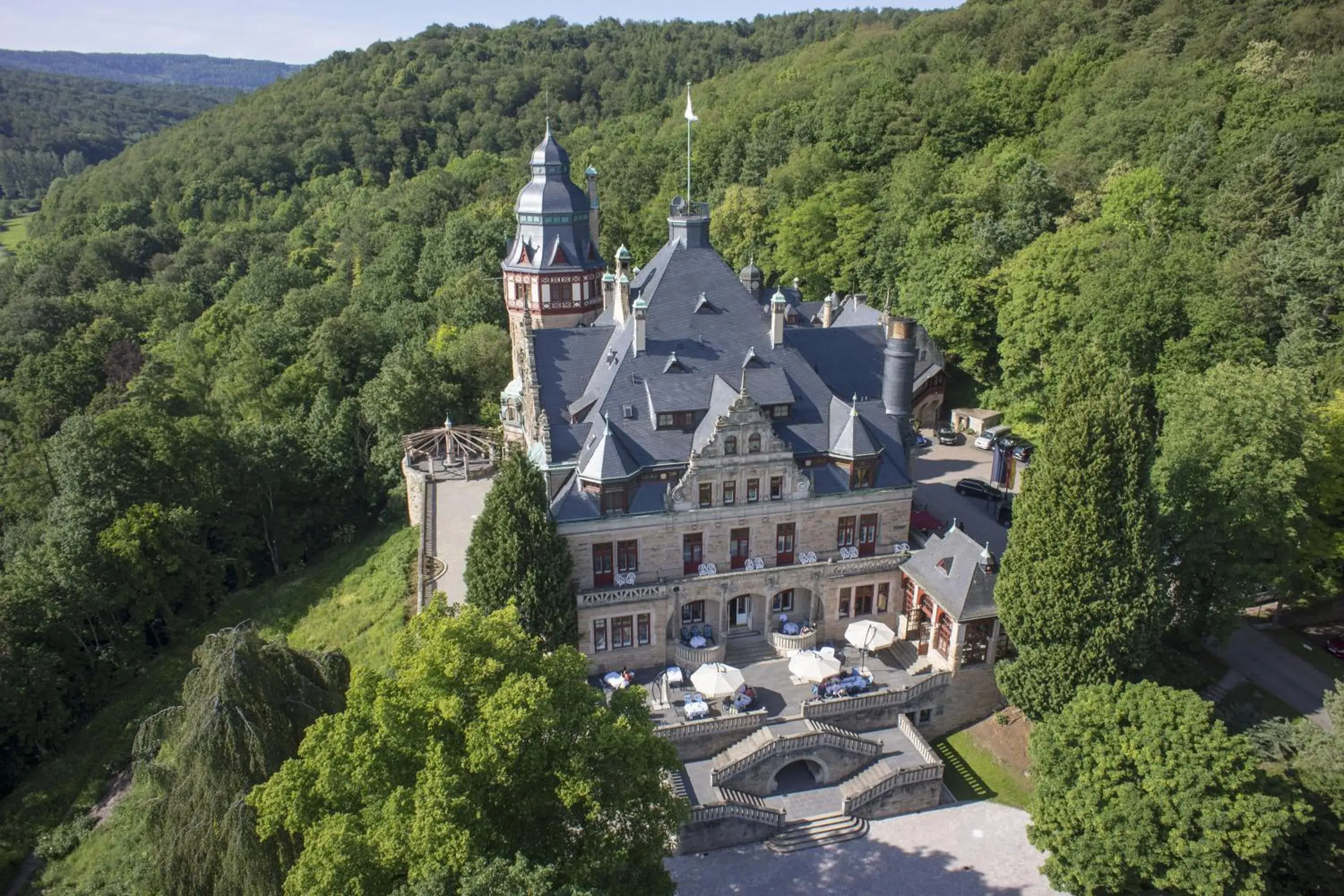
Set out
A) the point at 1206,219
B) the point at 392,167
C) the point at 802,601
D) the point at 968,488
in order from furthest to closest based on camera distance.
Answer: the point at 392,167 < the point at 1206,219 < the point at 968,488 < the point at 802,601

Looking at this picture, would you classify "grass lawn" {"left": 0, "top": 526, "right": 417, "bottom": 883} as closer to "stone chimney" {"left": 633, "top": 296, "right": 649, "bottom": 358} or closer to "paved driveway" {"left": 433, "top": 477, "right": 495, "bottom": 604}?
"paved driveway" {"left": 433, "top": 477, "right": 495, "bottom": 604}

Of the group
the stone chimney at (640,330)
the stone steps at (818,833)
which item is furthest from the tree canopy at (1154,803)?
the stone chimney at (640,330)

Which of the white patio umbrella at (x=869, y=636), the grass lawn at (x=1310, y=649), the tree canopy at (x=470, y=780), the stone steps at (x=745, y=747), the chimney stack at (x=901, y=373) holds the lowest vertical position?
the stone steps at (x=745, y=747)

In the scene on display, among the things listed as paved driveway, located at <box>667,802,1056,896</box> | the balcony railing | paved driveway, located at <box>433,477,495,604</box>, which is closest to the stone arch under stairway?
paved driveway, located at <box>667,802,1056,896</box>

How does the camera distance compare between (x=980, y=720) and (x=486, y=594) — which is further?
(x=980, y=720)

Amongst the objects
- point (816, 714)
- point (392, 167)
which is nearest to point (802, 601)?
point (816, 714)

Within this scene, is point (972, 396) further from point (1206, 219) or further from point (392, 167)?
point (392, 167)

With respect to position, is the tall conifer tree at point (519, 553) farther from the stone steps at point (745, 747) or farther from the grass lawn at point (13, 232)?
the grass lawn at point (13, 232)
